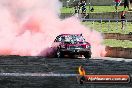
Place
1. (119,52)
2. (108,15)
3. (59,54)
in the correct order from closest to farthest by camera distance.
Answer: (59,54)
(119,52)
(108,15)

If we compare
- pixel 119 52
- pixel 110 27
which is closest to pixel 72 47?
pixel 119 52

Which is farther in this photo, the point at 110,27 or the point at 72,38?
the point at 110,27

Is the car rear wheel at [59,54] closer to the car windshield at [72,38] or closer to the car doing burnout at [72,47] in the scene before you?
the car doing burnout at [72,47]

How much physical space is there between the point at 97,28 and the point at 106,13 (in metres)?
6.00

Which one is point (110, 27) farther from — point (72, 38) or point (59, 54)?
point (59, 54)

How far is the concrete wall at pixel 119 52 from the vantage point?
31.8m

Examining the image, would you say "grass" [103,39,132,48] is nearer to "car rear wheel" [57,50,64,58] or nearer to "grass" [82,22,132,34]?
"grass" [82,22,132,34]

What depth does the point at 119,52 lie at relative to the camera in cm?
3269

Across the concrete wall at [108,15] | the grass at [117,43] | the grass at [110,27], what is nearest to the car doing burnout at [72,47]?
the grass at [117,43]

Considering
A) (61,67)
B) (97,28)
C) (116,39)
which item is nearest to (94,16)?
(97,28)

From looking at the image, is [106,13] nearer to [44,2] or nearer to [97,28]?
[97,28]

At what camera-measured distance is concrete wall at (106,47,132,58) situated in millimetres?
31766

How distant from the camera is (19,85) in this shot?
16.8 m

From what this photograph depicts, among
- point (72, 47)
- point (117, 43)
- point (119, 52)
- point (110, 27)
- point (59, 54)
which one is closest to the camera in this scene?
point (72, 47)
